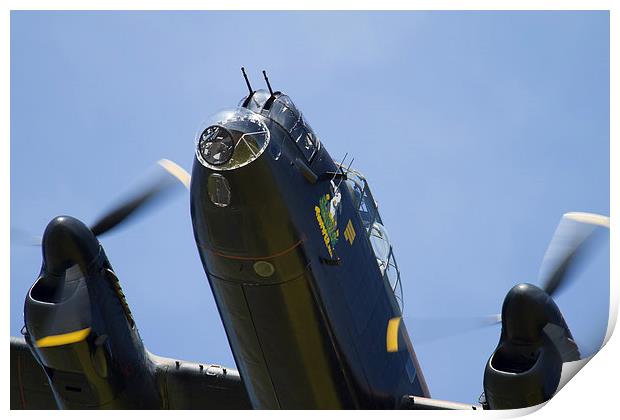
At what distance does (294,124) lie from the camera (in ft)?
60.6

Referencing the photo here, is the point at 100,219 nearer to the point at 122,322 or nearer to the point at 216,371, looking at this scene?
the point at 122,322

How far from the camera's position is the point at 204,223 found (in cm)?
1747

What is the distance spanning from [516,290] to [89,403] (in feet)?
27.8

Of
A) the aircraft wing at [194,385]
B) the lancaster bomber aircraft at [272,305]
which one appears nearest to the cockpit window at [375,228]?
the lancaster bomber aircraft at [272,305]

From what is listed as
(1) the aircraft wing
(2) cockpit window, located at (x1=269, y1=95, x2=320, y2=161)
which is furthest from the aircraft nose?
(2) cockpit window, located at (x1=269, y1=95, x2=320, y2=161)

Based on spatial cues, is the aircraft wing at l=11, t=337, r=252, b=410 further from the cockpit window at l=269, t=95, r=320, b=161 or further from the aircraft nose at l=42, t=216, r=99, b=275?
the cockpit window at l=269, t=95, r=320, b=161

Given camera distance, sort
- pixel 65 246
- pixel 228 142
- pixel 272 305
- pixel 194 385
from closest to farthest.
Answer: pixel 228 142 < pixel 272 305 < pixel 65 246 < pixel 194 385

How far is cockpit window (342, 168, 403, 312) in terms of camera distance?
20.2 metres

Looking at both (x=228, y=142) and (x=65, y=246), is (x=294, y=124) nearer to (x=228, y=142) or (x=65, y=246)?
(x=228, y=142)

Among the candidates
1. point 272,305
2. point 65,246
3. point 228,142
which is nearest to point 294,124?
point 228,142

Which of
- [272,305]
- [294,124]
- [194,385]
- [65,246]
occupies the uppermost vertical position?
[294,124]

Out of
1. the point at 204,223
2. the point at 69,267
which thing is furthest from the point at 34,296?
the point at 204,223

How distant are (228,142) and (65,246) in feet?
19.8

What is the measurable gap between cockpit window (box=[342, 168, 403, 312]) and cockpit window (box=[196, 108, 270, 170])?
10.1 feet
